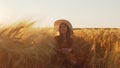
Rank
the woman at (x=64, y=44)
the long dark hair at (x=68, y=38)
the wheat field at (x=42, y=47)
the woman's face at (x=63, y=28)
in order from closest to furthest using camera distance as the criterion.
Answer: the wheat field at (x=42, y=47), the woman at (x=64, y=44), the long dark hair at (x=68, y=38), the woman's face at (x=63, y=28)

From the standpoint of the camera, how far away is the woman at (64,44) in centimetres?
480

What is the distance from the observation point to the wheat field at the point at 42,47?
441 centimetres

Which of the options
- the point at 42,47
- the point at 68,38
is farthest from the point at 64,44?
the point at 42,47

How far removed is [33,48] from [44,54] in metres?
0.15

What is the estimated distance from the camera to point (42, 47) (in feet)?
15.4

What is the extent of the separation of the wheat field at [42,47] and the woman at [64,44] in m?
0.08

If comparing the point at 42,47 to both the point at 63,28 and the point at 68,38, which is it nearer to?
the point at 68,38

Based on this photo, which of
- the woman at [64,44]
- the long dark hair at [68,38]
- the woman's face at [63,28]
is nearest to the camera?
the woman at [64,44]

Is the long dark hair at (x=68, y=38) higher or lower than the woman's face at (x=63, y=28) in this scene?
lower

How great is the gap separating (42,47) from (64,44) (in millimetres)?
Result: 674

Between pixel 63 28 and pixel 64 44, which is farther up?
pixel 63 28

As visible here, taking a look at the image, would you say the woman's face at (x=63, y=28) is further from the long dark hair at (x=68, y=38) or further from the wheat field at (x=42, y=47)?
the wheat field at (x=42, y=47)

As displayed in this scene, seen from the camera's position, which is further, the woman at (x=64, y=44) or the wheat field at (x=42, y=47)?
the woman at (x=64, y=44)

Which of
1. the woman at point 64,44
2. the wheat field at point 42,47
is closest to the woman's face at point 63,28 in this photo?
the woman at point 64,44
